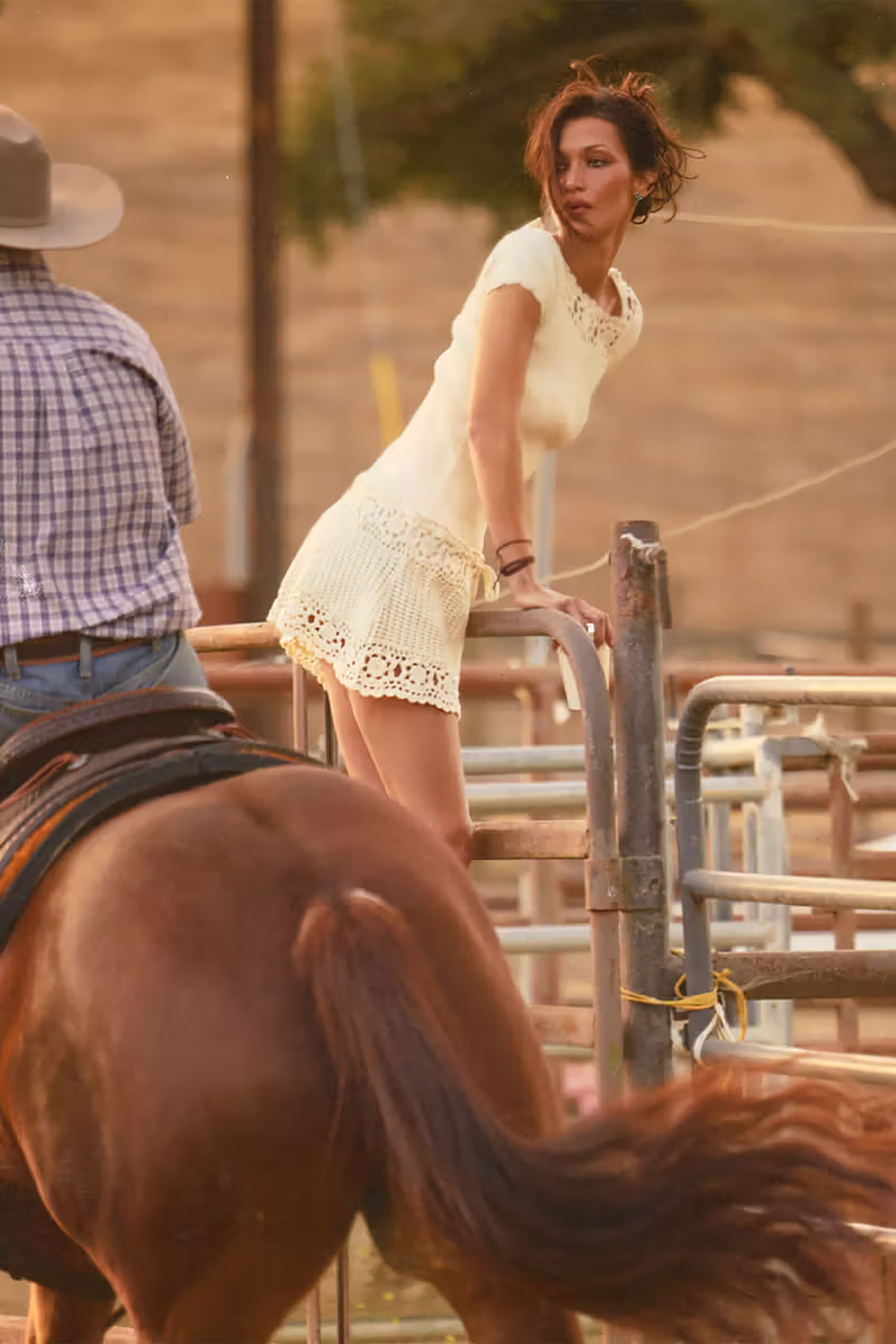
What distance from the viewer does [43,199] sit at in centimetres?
255

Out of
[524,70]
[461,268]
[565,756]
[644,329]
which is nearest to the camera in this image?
[565,756]

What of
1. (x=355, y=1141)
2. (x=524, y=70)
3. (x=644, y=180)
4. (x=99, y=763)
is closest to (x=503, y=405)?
(x=644, y=180)

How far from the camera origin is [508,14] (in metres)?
11.8

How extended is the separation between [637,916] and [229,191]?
2586cm

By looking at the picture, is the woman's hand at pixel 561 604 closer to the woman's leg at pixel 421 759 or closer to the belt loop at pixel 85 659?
the woman's leg at pixel 421 759

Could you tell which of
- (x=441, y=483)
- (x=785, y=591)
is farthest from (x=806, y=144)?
(x=441, y=483)

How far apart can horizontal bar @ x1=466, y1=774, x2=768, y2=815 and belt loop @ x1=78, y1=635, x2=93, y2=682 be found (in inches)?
59.4

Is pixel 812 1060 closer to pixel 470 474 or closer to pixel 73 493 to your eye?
pixel 470 474

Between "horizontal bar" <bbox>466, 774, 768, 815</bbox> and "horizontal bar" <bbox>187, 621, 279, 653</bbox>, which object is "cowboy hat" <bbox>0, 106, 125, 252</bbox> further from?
"horizontal bar" <bbox>466, 774, 768, 815</bbox>

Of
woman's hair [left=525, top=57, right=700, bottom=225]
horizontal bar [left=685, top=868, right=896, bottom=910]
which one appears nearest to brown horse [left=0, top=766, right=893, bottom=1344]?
horizontal bar [left=685, top=868, right=896, bottom=910]

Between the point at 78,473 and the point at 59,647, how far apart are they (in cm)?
22

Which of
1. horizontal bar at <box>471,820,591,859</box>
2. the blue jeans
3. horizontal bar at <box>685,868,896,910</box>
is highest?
the blue jeans

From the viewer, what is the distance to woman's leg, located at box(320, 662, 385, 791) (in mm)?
2762

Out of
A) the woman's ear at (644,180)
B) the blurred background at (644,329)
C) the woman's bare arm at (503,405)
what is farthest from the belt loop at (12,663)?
the blurred background at (644,329)
